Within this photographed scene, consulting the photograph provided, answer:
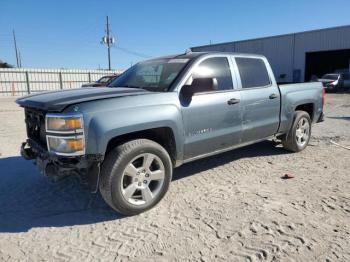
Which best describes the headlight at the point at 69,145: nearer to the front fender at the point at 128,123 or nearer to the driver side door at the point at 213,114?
the front fender at the point at 128,123

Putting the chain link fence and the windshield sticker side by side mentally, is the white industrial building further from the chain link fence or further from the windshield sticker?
the windshield sticker

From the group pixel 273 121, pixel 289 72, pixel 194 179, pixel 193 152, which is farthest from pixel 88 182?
pixel 289 72

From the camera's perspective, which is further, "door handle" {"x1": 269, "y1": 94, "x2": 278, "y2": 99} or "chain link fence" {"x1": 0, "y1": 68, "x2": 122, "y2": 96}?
"chain link fence" {"x1": 0, "y1": 68, "x2": 122, "y2": 96}

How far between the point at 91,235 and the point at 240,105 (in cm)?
270

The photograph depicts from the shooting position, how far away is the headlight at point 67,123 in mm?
3104

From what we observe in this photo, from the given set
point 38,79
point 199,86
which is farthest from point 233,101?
point 38,79

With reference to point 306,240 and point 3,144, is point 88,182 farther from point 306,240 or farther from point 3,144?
point 3,144

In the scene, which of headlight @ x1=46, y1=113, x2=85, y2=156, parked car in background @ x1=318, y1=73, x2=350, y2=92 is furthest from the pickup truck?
parked car in background @ x1=318, y1=73, x2=350, y2=92

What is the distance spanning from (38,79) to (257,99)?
31323mm

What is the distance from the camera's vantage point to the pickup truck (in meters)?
3.23

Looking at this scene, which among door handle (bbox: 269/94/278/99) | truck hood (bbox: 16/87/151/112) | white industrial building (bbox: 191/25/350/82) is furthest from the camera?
white industrial building (bbox: 191/25/350/82)

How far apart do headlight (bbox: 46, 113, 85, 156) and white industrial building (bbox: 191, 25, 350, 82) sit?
27.5m

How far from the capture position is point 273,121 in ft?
17.6

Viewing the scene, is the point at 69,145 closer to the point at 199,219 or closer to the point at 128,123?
the point at 128,123
